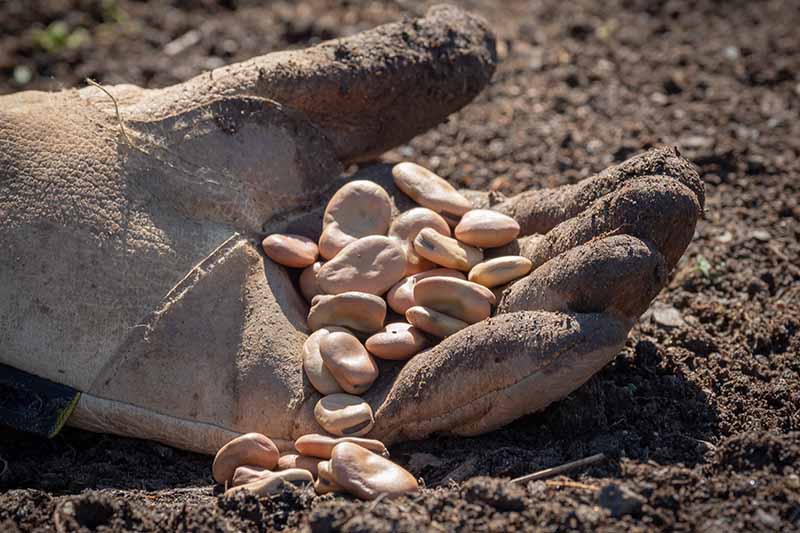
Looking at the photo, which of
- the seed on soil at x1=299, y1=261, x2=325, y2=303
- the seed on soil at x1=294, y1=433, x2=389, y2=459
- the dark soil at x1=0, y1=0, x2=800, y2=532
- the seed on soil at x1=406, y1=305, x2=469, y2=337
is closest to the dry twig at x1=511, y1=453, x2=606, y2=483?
the dark soil at x1=0, y1=0, x2=800, y2=532

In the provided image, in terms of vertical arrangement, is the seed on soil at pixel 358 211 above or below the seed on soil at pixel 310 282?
above

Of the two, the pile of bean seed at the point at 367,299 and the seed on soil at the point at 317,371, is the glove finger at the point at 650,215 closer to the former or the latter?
the pile of bean seed at the point at 367,299

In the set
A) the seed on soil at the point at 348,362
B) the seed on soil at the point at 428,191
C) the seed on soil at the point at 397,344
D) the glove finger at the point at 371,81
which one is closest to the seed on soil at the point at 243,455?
the seed on soil at the point at 348,362

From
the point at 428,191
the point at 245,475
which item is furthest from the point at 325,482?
the point at 428,191

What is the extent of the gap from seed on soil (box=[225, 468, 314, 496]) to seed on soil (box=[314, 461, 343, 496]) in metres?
0.04

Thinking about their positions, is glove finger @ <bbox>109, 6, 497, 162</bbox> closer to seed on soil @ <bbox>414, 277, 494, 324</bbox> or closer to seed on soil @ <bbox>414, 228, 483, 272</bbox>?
seed on soil @ <bbox>414, 228, 483, 272</bbox>

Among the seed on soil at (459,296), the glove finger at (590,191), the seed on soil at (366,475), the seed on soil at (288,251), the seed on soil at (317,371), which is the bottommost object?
the seed on soil at (366,475)

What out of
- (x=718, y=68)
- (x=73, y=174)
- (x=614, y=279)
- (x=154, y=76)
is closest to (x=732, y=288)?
(x=614, y=279)

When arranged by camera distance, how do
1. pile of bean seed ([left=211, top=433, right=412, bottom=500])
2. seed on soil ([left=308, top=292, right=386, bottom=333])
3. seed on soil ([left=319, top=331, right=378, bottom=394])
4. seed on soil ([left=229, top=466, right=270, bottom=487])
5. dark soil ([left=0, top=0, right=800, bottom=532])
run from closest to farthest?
1. dark soil ([left=0, top=0, right=800, bottom=532])
2. pile of bean seed ([left=211, top=433, right=412, bottom=500])
3. seed on soil ([left=229, top=466, right=270, bottom=487])
4. seed on soil ([left=319, top=331, right=378, bottom=394])
5. seed on soil ([left=308, top=292, right=386, bottom=333])

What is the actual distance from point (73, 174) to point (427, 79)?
4.23 feet

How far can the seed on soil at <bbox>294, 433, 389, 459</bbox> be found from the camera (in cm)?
236

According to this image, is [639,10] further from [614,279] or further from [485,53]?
[614,279]

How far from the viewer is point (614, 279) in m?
2.29

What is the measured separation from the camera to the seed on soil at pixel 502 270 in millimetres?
2609
